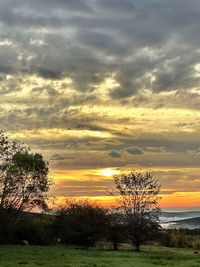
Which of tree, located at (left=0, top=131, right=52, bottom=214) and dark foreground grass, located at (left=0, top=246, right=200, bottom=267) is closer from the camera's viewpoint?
dark foreground grass, located at (left=0, top=246, right=200, bottom=267)

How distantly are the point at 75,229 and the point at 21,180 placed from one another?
11.8m

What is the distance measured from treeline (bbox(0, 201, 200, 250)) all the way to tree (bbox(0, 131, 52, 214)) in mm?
2581

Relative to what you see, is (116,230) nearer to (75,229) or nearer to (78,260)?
(75,229)

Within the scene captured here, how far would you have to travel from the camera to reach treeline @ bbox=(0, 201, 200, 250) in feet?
180

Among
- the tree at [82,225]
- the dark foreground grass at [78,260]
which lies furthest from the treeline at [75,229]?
the dark foreground grass at [78,260]

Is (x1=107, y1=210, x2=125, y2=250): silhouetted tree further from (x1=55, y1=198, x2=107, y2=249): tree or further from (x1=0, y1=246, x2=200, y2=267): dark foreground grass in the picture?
(x1=0, y1=246, x2=200, y2=267): dark foreground grass

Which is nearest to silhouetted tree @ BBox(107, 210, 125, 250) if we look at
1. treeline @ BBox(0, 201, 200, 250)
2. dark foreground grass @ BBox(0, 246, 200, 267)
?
treeline @ BBox(0, 201, 200, 250)

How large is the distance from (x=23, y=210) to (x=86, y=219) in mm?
10295

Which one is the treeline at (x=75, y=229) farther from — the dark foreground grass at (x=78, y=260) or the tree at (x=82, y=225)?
the dark foreground grass at (x=78, y=260)

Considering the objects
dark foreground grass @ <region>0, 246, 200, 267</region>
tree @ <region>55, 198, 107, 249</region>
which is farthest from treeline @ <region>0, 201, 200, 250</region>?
dark foreground grass @ <region>0, 246, 200, 267</region>

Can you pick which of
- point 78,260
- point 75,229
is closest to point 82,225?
point 75,229

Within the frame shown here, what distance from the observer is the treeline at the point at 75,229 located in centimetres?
5484

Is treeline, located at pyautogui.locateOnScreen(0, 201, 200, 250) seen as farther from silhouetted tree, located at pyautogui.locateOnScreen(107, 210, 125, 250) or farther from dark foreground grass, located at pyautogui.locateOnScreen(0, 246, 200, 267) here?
dark foreground grass, located at pyautogui.locateOnScreen(0, 246, 200, 267)

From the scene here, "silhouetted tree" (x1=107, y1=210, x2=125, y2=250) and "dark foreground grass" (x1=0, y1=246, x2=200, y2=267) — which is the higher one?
"silhouetted tree" (x1=107, y1=210, x2=125, y2=250)
